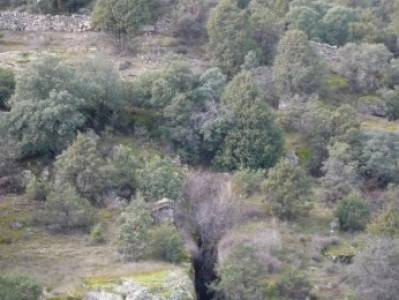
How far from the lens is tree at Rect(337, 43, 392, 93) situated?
58625 mm

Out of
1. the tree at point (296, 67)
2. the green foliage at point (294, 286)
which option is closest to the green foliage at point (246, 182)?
the green foliage at point (294, 286)

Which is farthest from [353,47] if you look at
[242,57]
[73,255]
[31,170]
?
[73,255]

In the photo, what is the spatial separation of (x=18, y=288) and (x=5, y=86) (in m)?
20.8

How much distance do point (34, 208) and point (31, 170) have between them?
4023 mm

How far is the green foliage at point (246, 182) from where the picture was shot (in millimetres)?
43344

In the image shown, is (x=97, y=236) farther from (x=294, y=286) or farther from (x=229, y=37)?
(x=229, y=37)

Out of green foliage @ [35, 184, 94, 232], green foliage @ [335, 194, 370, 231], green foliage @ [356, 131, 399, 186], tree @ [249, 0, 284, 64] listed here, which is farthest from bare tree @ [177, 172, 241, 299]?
tree @ [249, 0, 284, 64]

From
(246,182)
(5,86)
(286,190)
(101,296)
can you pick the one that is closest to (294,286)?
(286,190)

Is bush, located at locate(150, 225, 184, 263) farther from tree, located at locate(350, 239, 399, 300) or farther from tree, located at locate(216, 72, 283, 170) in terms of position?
tree, located at locate(216, 72, 283, 170)

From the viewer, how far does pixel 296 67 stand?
5431 cm

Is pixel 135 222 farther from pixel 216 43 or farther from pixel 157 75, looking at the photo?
pixel 216 43

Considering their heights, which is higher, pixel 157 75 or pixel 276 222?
pixel 157 75

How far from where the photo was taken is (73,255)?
1433 inches

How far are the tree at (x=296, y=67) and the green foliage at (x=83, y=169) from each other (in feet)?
55.8
